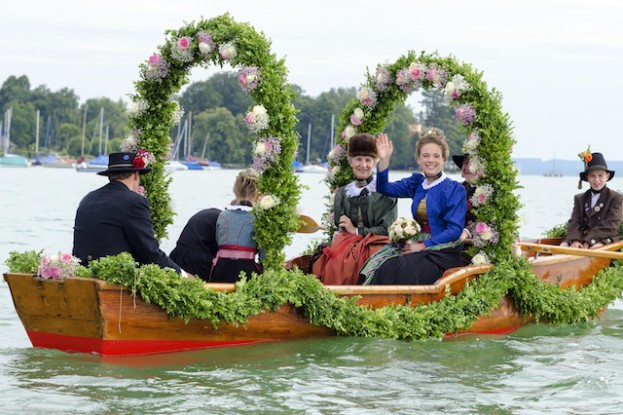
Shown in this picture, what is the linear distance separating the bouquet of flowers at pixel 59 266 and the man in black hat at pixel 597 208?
6.84 metres

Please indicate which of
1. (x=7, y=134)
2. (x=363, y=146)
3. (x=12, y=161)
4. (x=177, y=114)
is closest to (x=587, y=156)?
(x=363, y=146)

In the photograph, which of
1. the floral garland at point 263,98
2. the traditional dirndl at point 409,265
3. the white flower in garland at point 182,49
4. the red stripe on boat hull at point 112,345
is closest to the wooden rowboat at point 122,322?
the red stripe on boat hull at point 112,345

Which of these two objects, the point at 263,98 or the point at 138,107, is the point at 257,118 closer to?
the point at 263,98

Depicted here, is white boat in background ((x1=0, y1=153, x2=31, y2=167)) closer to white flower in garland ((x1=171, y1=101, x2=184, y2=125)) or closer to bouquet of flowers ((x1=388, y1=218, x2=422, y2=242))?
white flower in garland ((x1=171, y1=101, x2=184, y2=125))

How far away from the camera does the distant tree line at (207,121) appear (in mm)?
86062

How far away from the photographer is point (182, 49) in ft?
31.3

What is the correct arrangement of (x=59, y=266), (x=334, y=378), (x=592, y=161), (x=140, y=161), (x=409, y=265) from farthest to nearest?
(x=592, y=161) → (x=409, y=265) → (x=140, y=161) → (x=334, y=378) → (x=59, y=266)

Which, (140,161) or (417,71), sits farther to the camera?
(417,71)

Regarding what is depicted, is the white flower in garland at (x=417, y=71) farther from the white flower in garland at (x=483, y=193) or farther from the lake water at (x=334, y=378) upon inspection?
the lake water at (x=334, y=378)

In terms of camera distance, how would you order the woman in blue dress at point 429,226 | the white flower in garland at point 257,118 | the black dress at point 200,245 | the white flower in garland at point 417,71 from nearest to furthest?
the white flower in garland at point 257,118, the black dress at point 200,245, the woman in blue dress at point 429,226, the white flower in garland at point 417,71

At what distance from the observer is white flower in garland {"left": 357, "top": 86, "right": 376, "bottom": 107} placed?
1160 centimetres

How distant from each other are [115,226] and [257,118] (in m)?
1.49

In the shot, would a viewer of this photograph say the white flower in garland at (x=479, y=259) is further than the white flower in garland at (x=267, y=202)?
Yes

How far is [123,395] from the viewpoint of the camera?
25.2 ft
